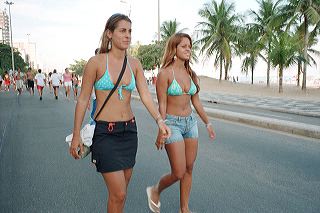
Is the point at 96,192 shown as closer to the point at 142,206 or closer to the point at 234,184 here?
the point at 142,206

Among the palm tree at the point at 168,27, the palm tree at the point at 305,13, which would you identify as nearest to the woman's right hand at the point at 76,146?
the palm tree at the point at 305,13

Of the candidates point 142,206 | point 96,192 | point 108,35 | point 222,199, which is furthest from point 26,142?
point 108,35

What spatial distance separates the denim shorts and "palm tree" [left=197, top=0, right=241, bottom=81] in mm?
36835

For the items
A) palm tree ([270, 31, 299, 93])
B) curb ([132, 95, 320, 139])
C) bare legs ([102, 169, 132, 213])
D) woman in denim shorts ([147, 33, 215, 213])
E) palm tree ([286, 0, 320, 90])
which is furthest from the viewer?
palm tree ([286, 0, 320, 90])

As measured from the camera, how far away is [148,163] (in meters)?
5.51

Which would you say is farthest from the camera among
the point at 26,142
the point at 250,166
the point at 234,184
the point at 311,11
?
the point at 311,11

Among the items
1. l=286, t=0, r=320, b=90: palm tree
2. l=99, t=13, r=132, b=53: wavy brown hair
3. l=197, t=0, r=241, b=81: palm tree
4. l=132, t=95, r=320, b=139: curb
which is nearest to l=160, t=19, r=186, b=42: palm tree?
l=197, t=0, r=241, b=81: palm tree

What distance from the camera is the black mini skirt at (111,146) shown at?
8.29 feet

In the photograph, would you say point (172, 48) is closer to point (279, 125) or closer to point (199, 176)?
point (199, 176)

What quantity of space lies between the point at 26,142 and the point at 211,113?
689 centimetres

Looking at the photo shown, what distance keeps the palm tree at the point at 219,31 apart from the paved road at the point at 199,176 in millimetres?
32698

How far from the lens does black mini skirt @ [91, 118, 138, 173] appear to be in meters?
2.53

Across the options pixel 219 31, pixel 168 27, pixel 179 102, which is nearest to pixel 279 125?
pixel 179 102

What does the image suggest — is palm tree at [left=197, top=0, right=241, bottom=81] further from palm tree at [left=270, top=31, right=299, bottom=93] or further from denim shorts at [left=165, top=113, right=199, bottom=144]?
denim shorts at [left=165, top=113, right=199, bottom=144]
